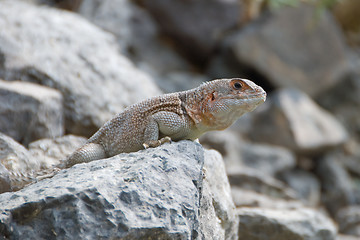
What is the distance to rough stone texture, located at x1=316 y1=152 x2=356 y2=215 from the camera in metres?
14.6

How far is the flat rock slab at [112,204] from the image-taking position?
11.2 feet

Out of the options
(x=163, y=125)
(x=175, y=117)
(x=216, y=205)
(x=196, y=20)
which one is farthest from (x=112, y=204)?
A: (x=196, y=20)

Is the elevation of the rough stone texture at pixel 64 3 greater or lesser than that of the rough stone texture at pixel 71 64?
greater

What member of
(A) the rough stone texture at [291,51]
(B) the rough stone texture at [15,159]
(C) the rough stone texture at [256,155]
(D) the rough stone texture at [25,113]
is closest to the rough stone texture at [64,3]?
(A) the rough stone texture at [291,51]

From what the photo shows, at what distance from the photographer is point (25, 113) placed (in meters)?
6.48

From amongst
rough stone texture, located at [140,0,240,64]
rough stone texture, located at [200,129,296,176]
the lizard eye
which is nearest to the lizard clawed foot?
the lizard eye

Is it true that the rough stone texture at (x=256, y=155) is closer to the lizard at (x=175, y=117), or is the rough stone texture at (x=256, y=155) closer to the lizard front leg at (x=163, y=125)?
the lizard at (x=175, y=117)

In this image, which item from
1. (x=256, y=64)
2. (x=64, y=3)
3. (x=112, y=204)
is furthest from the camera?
(x=256, y=64)

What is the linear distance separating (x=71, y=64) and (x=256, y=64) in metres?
8.77

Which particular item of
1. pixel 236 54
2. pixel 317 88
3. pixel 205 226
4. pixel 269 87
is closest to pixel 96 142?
pixel 205 226

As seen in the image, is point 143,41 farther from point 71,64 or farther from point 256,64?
point 71,64

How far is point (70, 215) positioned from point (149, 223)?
24.0 inches

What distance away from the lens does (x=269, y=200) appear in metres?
8.73

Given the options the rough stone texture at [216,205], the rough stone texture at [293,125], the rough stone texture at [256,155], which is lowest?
the rough stone texture at [216,205]
